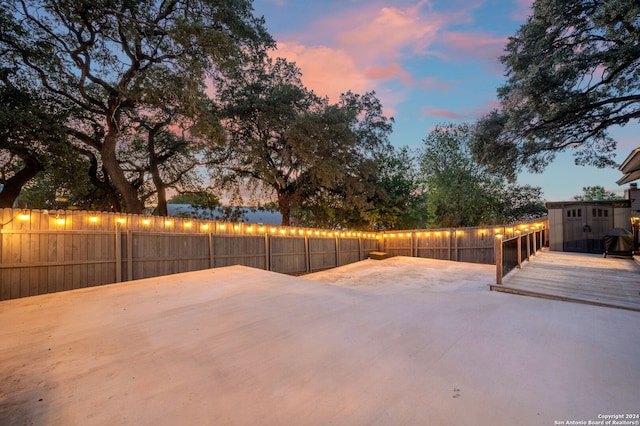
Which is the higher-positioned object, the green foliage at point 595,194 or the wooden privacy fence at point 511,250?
the green foliage at point 595,194

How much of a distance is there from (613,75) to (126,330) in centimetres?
1130

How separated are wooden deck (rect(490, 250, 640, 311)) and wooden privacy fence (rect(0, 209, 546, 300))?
60.4 inches

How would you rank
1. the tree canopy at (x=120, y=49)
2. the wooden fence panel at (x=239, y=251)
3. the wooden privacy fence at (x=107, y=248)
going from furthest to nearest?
1. the tree canopy at (x=120, y=49)
2. the wooden fence panel at (x=239, y=251)
3. the wooden privacy fence at (x=107, y=248)

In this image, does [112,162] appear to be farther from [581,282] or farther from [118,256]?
[581,282]

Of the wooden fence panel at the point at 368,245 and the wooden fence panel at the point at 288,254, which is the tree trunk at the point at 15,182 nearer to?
the wooden fence panel at the point at 288,254

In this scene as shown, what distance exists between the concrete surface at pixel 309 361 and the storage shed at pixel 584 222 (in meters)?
11.2

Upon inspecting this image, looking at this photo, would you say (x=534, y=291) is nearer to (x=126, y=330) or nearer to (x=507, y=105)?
(x=507, y=105)

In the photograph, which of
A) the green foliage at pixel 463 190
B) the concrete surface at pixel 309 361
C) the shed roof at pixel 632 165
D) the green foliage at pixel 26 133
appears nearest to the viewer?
the concrete surface at pixel 309 361

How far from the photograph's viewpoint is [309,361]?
2.68m

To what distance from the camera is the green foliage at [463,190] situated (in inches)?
883

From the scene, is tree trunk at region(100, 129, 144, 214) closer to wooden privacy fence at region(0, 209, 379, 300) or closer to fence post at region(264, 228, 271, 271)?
wooden privacy fence at region(0, 209, 379, 300)

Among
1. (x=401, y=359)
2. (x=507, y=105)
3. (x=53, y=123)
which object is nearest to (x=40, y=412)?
(x=401, y=359)

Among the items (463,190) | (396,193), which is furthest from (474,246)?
(463,190)

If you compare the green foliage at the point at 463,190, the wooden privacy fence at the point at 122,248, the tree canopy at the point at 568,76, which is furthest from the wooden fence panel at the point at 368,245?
the tree canopy at the point at 568,76
